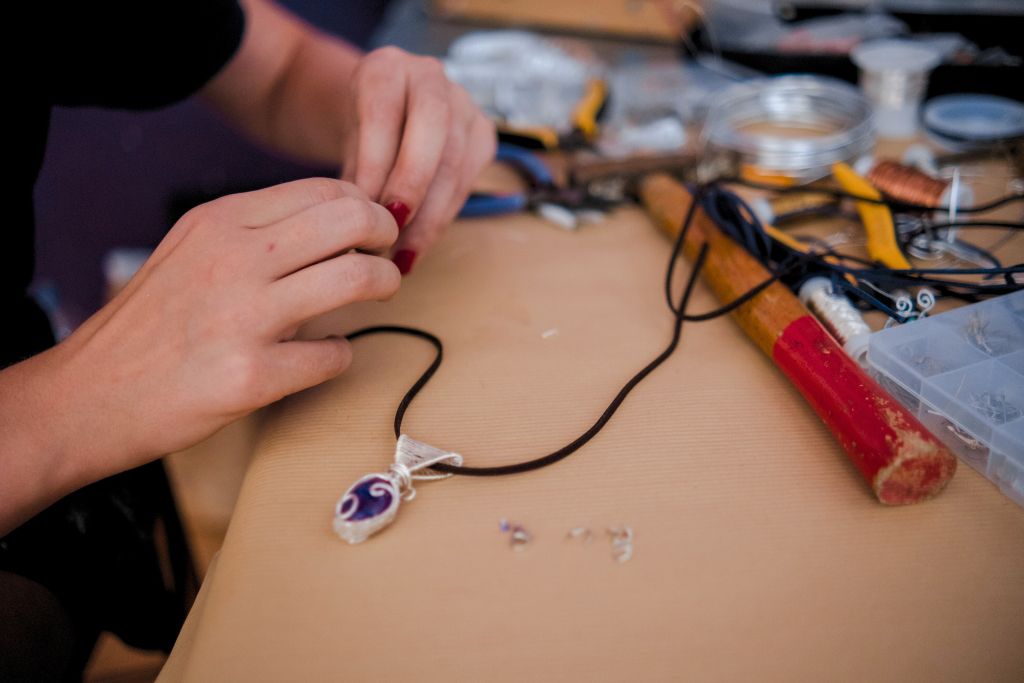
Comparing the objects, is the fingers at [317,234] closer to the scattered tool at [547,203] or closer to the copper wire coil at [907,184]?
the scattered tool at [547,203]

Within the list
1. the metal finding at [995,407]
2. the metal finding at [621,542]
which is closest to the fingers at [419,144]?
the metal finding at [621,542]

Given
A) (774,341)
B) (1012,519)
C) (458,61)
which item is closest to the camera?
(1012,519)

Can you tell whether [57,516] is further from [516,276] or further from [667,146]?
[667,146]

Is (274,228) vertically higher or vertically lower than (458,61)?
higher

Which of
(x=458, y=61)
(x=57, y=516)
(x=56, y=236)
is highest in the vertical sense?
Result: (x=458, y=61)

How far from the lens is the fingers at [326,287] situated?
0.49 m

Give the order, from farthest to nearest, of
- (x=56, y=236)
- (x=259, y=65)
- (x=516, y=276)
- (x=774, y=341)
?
(x=56, y=236) → (x=259, y=65) → (x=516, y=276) → (x=774, y=341)

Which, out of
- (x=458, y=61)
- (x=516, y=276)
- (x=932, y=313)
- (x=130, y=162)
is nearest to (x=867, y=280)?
(x=932, y=313)

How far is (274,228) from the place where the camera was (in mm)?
502

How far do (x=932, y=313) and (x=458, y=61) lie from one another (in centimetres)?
91

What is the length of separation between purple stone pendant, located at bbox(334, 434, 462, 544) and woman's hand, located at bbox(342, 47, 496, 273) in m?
0.22

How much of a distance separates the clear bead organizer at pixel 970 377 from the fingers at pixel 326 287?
370 millimetres

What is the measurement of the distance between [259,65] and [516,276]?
48 cm

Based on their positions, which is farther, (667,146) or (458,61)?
(458,61)
